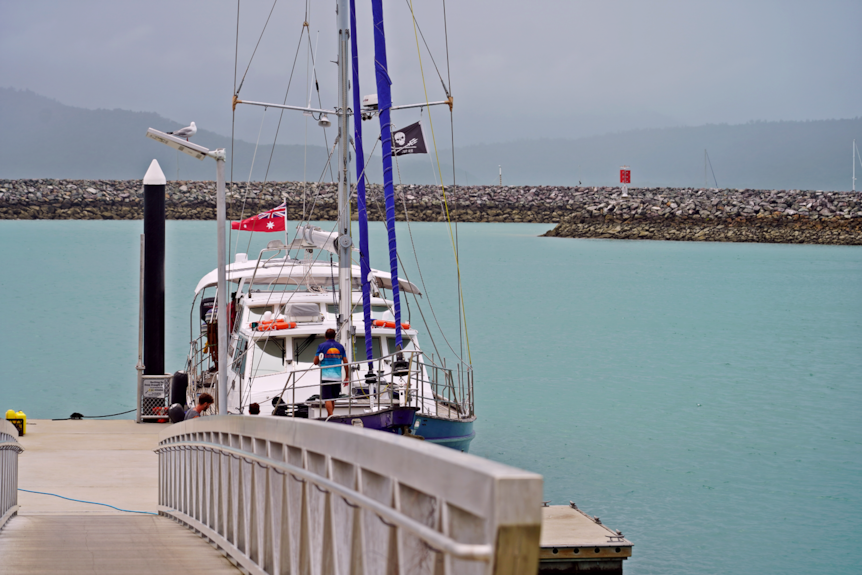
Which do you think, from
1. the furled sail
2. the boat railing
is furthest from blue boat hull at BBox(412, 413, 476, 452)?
the furled sail

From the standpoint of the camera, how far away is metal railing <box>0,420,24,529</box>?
8.82 meters

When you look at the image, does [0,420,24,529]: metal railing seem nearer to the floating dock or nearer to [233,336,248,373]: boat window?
the floating dock

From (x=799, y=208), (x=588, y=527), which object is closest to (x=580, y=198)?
(x=799, y=208)

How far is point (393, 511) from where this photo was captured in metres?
3.45

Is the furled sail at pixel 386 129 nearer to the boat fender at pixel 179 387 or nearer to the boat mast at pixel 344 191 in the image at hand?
the boat mast at pixel 344 191

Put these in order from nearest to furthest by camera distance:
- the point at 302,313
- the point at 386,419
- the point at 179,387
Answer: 1. the point at 386,419
2. the point at 302,313
3. the point at 179,387

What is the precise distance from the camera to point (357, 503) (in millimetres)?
3902

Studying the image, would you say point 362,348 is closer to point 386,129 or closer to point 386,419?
point 386,129

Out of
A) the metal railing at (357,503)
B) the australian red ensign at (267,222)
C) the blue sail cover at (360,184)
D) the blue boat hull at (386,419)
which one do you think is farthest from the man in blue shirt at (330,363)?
the australian red ensign at (267,222)

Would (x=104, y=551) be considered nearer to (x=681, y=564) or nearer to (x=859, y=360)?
(x=681, y=564)

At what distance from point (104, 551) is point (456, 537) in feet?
16.8

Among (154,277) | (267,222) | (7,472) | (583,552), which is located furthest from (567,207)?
(7,472)

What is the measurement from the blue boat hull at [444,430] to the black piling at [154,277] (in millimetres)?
8234

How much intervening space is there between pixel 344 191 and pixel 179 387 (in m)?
6.05
